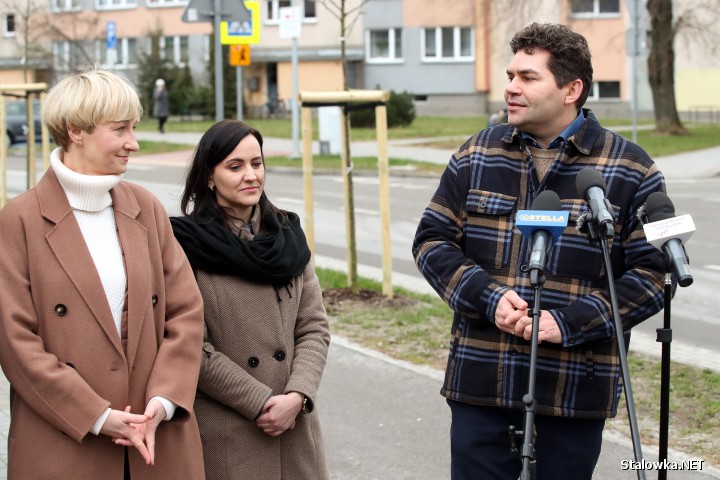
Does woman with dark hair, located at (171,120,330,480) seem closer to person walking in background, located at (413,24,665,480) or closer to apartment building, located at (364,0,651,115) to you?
person walking in background, located at (413,24,665,480)

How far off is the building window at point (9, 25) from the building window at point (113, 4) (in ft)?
16.8

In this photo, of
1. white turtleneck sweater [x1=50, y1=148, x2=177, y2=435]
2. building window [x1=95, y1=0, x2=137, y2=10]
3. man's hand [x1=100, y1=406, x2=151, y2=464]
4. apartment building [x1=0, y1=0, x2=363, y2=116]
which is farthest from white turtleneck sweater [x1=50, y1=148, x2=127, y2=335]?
building window [x1=95, y1=0, x2=137, y2=10]

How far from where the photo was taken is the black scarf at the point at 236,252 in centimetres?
388

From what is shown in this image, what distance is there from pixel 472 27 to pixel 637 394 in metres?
47.1

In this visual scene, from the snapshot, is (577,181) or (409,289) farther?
(409,289)

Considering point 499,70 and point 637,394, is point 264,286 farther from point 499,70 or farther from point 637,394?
point 499,70

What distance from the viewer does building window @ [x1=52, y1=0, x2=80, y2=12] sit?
58.6 m

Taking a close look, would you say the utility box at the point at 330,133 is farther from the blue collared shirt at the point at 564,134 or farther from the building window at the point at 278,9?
the building window at the point at 278,9

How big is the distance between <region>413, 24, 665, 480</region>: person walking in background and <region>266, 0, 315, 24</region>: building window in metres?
52.7

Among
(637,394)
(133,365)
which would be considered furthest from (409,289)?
(133,365)

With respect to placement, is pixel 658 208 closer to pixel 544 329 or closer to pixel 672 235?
→ pixel 672 235

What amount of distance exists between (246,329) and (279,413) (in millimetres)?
306

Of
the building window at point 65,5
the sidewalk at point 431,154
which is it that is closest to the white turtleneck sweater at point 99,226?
the sidewalk at point 431,154

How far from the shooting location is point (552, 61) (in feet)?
12.7
